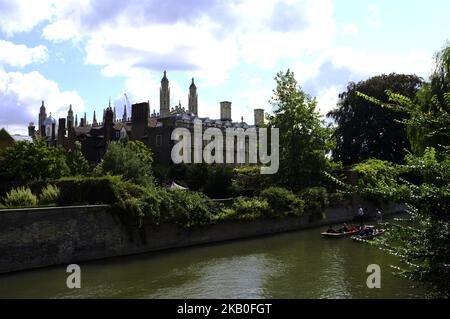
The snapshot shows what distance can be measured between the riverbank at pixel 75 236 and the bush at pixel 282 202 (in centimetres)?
498

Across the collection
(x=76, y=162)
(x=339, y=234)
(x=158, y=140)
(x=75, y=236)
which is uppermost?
(x=158, y=140)

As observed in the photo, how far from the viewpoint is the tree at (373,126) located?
50.5m

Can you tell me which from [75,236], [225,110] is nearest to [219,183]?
[75,236]

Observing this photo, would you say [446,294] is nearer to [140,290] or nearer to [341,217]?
[140,290]

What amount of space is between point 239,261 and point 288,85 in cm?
2414

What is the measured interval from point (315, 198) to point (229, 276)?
753 inches

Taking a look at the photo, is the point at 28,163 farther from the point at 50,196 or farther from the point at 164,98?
the point at 164,98

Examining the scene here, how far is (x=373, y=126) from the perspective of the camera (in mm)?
51375

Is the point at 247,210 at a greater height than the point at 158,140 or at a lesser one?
lesser

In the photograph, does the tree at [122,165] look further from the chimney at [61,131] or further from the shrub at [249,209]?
the chimney at [61,131]

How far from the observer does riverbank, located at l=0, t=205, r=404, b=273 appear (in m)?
20.4

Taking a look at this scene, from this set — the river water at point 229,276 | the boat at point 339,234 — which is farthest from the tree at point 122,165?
the boat at point 339,234

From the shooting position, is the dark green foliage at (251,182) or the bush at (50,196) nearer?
the bush at (50,196)
